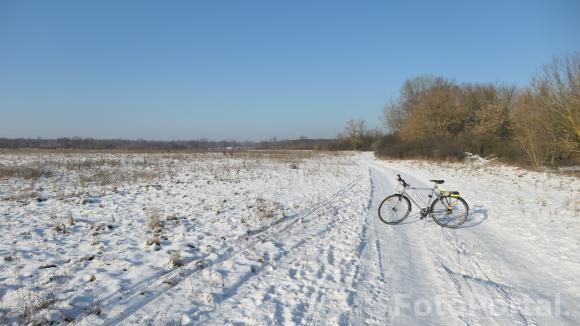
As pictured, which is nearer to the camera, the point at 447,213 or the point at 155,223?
the point at 155,223

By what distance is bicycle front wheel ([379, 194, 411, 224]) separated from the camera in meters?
8.59

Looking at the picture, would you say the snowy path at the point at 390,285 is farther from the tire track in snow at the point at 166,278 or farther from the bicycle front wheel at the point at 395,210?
the bicycle front wheel at the point at 395,210

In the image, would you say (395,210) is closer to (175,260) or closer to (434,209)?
(434,209)

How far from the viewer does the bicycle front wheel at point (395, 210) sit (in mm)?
8594

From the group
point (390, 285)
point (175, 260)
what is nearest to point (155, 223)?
point (175, 260)

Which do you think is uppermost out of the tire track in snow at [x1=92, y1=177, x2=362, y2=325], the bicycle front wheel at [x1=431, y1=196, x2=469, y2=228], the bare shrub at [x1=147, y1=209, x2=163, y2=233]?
the bicycle front wheel at [x1=431, y1=196, x2=469, y2=228]

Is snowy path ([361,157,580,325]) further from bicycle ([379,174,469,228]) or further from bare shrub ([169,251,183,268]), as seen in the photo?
bare shrub ([169,251,183,268])

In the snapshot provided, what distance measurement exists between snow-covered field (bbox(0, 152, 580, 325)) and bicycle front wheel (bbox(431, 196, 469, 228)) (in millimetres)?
285

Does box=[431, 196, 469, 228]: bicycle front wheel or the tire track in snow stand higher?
box=[431, 196, 469, 228]: bicycle front wheel

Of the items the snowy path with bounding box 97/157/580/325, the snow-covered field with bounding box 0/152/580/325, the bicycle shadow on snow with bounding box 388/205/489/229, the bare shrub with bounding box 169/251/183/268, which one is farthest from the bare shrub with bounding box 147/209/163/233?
the bicycle shadow on snow with bounding box 388/205/489/229

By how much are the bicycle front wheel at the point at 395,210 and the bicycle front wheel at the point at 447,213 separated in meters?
0.74

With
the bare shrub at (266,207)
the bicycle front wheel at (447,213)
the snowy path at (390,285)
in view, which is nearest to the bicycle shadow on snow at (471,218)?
the bicycle front wheel at (447,213)

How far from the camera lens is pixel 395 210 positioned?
8.73 meters

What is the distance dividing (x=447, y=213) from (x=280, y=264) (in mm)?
5624
